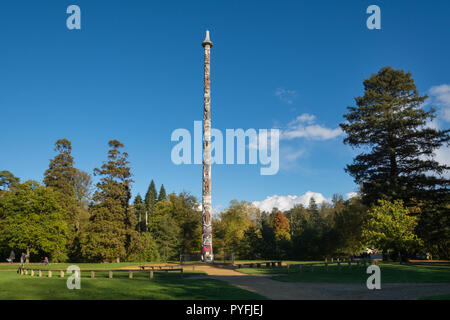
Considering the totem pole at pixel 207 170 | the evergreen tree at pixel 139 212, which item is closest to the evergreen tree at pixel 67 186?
the evergreen tree at pixel 139 212

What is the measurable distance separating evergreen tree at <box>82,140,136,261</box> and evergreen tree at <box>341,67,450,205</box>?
32.6 meters

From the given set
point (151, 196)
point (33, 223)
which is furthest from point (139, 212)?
point (33, 223)

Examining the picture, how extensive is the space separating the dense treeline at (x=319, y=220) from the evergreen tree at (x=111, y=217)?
141 millimetres

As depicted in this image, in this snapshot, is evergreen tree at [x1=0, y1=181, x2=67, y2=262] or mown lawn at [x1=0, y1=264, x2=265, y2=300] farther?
evergreen tree at [x1=0, y1=181, x2=67, y2=262]

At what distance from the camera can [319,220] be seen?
63375 millimetres

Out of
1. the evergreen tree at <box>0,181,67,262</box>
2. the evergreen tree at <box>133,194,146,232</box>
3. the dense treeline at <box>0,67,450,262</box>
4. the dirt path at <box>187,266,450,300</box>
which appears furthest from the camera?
the evergreen tree at <box>133,194,146,232</box>

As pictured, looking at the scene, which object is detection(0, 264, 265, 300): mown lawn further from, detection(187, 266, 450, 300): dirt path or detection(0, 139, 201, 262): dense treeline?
detection(0, 139, 201, 262): dense treeline

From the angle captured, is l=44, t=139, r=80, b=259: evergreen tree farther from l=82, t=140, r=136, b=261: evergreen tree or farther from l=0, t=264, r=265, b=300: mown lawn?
l=0, t=264, r=265, b=300: mown lawn

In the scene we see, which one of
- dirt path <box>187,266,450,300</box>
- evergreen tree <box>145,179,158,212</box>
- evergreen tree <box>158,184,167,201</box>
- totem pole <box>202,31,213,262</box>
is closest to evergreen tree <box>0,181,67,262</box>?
totem pole <box>202,31,213,262</box>

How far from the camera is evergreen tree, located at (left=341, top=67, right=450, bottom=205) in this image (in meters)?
34.3

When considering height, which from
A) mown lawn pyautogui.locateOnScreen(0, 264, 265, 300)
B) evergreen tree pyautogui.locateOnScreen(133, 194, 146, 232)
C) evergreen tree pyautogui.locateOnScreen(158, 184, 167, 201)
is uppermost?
evergreen tree pyautogui.locateOnScreen(158, 184, 167, 201)

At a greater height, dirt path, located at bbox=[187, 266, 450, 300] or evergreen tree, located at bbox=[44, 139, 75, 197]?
evergreen tree, located at bbox=[44, 139, 75, 197]

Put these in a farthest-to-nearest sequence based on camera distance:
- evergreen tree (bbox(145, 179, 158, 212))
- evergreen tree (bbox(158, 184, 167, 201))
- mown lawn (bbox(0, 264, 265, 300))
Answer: evergreen tree (bbox(158, 184, 167, 201)), evergreen tree (bbox(145, 179, 158, 212)), mown lawn (bbox(0, 264, 265, 300))
